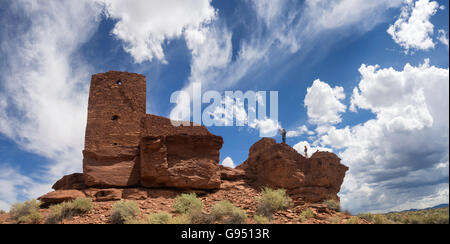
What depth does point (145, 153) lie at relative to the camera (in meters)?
14.1

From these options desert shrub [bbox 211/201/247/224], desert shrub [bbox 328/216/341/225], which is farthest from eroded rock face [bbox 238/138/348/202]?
desert shrub [bbox 211/201/247/224]

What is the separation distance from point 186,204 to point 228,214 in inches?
111

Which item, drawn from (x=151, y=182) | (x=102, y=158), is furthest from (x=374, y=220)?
(x=102, y=158)

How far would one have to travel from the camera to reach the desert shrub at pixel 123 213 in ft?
33.8

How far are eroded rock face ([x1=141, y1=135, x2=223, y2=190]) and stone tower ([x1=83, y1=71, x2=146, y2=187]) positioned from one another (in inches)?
37.2

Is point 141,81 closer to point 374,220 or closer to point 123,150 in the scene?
point 123,150

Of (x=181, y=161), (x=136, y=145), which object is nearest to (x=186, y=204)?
(x=181, y=161)

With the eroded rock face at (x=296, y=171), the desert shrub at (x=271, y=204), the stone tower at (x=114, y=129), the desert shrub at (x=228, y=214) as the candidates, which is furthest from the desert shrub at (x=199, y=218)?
the eroded rock face at (x=296, y=171)

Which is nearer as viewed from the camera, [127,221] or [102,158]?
[127,221]

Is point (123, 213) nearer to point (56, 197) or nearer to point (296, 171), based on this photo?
point (56, 197)

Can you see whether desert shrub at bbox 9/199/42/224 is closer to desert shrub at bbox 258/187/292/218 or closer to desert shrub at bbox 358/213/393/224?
desert shrub at bbox 258/187/292/218

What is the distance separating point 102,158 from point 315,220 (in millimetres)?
10897

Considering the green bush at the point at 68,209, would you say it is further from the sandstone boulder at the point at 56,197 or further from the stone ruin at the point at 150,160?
the stone ruin at the point at 150,160

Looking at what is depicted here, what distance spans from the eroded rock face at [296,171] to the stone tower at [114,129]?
7.76m
